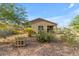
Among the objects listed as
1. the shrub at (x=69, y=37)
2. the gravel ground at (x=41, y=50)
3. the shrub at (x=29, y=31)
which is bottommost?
the gravel ground at (x=41, y=50)

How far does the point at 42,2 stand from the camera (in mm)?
1975

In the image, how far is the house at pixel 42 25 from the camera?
196 cm

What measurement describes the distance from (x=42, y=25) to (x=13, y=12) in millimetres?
373

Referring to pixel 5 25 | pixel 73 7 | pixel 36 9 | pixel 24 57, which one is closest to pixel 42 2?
pixel 36 9

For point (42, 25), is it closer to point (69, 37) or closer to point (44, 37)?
point (44, 37)

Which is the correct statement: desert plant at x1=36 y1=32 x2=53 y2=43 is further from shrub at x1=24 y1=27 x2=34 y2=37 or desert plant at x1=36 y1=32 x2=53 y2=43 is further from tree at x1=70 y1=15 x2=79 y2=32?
tree at x1=70 y1=15 x2=79 y2=32

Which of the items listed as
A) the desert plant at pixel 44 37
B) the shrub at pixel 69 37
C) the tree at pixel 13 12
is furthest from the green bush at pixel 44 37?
the tree at pixel 13 12

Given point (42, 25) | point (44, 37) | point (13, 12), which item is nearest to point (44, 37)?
point (44, 37)

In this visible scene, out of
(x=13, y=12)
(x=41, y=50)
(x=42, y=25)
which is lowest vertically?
(x=41, y=50)

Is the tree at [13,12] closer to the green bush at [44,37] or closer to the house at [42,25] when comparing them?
the house at [42,25]

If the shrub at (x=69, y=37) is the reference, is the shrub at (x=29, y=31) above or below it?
above

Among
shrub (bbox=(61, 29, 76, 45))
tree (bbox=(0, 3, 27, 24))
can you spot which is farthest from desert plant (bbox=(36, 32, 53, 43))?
tree (bbox=(0, 3, 27, 24))

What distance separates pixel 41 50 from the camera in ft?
6.48

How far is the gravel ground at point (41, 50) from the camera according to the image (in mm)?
1966
